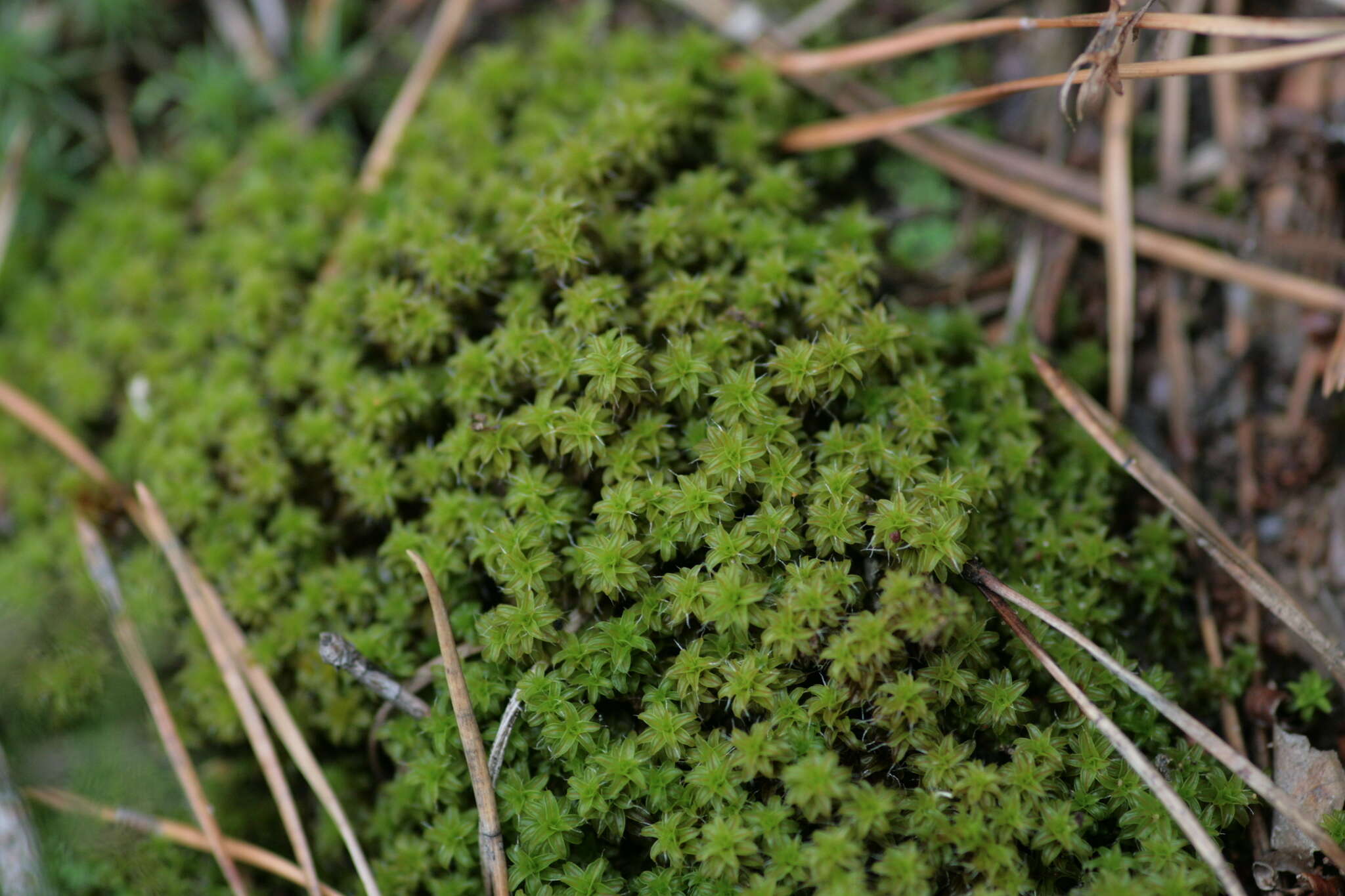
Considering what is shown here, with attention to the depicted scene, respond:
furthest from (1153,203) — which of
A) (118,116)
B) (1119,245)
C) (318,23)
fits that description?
(118,116)

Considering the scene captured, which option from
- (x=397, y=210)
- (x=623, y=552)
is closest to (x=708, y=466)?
(x=623, y=552)

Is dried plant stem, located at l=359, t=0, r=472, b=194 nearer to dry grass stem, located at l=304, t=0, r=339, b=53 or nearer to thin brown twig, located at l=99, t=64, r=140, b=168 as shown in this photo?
dry grass stem, located at l=304, t=0, r=339, b=53

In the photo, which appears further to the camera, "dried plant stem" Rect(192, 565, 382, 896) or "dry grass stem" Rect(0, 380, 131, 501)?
"dry grass stem" Rect(0, 380, 131, 501)

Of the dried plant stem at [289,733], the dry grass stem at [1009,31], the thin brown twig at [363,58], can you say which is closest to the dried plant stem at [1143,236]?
the dry grass stem at [1009,31]

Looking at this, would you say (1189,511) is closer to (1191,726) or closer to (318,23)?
(1191,726)

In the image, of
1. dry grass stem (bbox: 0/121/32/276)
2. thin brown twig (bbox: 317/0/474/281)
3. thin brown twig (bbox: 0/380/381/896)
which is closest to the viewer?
thin brown twig (bbox: 0/380/381/896)

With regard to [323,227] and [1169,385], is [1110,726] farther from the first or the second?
[323,227]

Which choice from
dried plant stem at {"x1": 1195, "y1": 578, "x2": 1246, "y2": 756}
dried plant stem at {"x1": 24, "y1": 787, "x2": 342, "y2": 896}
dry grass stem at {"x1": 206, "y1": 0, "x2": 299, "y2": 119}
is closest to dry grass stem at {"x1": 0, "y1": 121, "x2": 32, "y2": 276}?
dry grass stem at {"x1": 206, "y1": 0, "x2": 299, "y2": 119}
